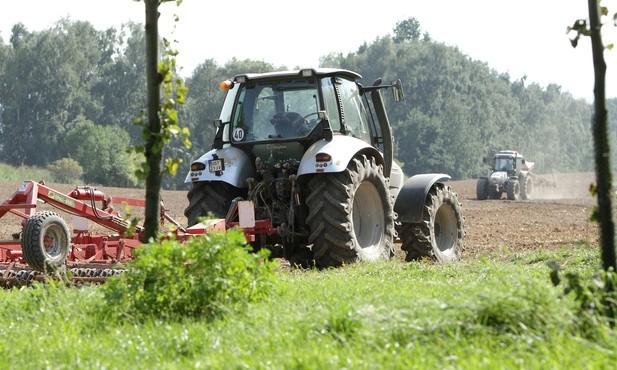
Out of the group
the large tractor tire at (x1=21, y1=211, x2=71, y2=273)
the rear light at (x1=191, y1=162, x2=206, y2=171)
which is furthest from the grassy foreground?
the rear light at (x1=191, y1=162, x2=206, y2=171)

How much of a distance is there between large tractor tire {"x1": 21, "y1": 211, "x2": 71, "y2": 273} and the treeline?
39216 millimetres

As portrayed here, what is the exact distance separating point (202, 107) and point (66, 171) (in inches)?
748

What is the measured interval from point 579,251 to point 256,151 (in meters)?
3.94

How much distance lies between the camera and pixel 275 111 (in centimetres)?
1186

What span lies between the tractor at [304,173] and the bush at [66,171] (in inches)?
1525

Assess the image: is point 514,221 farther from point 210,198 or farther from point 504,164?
point 210,198

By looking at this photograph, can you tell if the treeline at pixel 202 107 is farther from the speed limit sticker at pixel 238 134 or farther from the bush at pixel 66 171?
the speed limit sticker at pixel 238 134

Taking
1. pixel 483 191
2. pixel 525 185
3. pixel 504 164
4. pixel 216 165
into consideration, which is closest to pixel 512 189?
pixel 483 191

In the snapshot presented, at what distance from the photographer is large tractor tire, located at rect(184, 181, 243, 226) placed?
1170cm

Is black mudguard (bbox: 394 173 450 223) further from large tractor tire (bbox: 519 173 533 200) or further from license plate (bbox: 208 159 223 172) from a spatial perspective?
large tractor tire (bbox: 519 173 533 200)

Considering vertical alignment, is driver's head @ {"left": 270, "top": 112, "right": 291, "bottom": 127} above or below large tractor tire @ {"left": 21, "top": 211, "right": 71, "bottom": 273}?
above

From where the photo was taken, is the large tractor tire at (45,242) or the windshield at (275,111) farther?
the windshield at (275,111)

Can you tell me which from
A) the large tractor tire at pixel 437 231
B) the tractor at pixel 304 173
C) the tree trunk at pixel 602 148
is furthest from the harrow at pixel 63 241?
the tree trunk at pixel 602 148

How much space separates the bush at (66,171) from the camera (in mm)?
49750
